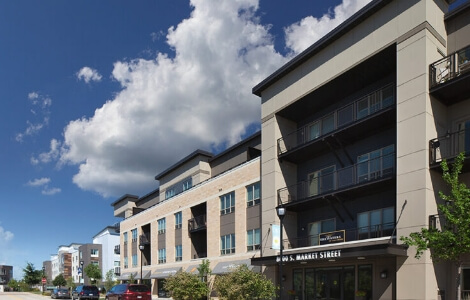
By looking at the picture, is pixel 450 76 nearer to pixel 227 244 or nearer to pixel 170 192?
pixel 227 244

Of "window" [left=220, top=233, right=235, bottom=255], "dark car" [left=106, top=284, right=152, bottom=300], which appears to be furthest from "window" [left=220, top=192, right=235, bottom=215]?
"dark car" [left=106, top=284, right=152, bottom=300]

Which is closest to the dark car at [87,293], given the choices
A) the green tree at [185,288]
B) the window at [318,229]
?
the green tree at [185,288]

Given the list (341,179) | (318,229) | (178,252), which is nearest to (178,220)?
(178,252)

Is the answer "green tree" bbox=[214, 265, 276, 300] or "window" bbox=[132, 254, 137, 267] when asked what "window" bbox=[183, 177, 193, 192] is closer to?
"window" bbox=[132, 254, 137, 267]

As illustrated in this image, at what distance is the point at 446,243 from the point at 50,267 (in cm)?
15234

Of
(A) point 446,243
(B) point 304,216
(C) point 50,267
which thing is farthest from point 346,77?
(C) point 50,267

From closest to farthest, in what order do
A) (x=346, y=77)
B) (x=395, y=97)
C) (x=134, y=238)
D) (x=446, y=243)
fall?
(x=446, y=243), (x=395, y=97), (x=346, y=77), (x=134, y=238)

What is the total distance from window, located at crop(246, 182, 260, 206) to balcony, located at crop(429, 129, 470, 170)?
1348 centimetres

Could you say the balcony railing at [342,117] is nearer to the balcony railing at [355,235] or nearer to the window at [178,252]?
the balcony railing at [355,235]

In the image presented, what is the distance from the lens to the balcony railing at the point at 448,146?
17422 mm

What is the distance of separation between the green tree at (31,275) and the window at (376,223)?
100272mm

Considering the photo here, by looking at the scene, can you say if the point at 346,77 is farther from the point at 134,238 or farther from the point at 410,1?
the point at 134,238

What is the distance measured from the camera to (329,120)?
24938mm

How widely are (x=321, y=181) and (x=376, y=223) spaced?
4.76 meters
